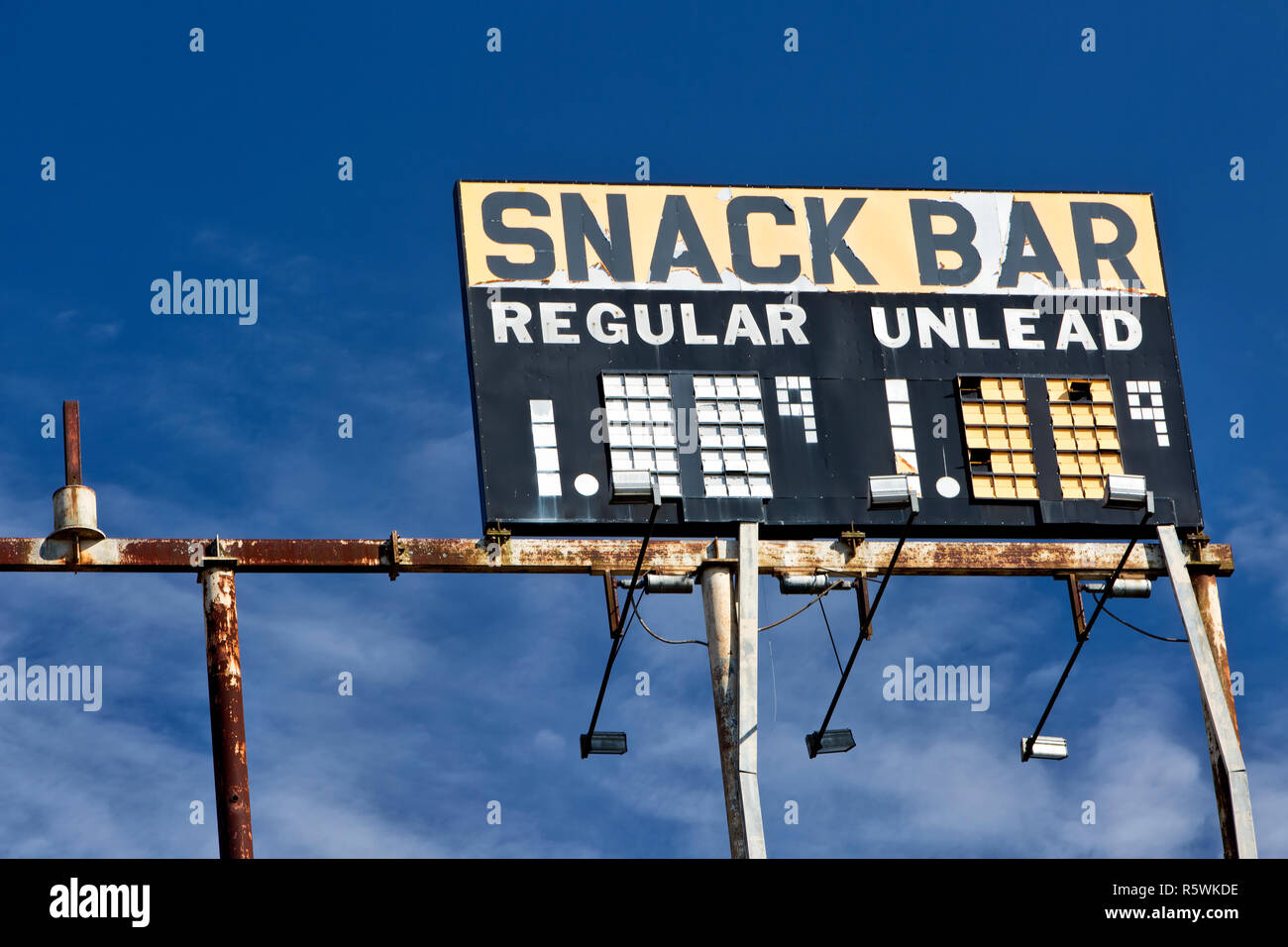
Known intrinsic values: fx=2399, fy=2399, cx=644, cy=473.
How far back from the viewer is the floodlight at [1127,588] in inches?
1095

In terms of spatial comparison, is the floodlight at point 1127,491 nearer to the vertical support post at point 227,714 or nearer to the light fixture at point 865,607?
the light fixture at point 865,607

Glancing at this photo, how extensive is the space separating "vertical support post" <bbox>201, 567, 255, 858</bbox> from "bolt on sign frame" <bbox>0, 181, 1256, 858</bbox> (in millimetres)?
35

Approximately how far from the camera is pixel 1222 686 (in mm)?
27484

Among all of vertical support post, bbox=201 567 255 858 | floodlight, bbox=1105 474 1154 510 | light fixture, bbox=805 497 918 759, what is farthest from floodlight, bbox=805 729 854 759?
vertical support post, bbox=201 567 255 858

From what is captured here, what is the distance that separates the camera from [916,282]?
94.8 feet

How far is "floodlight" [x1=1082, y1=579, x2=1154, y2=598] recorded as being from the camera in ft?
91.2

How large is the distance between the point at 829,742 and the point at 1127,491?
438cm

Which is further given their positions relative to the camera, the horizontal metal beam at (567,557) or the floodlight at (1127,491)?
the floodlight at (1127,491)

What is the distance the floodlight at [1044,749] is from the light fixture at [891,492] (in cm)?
352

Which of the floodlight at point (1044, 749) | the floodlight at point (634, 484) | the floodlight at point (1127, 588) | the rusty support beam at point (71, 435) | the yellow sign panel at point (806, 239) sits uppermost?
the yellow sign panel at point (806, 239)

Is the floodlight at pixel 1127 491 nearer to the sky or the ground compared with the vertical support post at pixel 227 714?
nearer to the sky

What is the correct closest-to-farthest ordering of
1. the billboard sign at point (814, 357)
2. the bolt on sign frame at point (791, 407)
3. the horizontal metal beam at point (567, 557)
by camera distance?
1. the horizontal metal beam at point (567, 557)
2. the bolt on sign frame at point (791, 407)
3. the billboard sign at point (814, 357)

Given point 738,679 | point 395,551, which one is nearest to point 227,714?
point 395,551

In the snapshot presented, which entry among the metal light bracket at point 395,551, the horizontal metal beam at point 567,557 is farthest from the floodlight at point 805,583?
the metal light bracket at point 395,551
